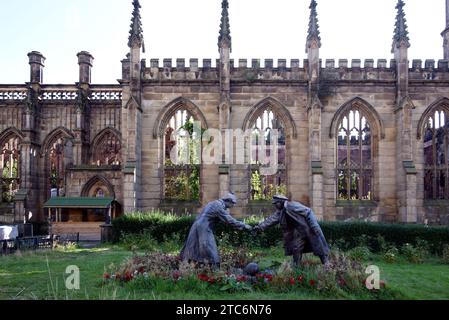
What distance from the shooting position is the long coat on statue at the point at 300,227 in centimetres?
889

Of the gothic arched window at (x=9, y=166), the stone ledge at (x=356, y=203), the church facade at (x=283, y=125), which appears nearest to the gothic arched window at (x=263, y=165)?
the church facade at (x=283, y=125)

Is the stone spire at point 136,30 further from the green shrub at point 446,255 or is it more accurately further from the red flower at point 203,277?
the green shrub at point 446,255

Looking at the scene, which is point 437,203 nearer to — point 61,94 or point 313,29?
point 313,29


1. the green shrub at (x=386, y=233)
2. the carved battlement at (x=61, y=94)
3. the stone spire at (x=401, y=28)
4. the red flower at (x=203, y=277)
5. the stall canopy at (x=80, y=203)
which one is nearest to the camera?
the red flower at (x=203, y=277)

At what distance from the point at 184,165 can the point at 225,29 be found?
7.33 m

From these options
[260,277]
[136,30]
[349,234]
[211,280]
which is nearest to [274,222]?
[260,277]

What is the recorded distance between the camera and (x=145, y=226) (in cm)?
1633

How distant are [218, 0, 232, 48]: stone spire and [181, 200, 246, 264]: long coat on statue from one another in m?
13.1

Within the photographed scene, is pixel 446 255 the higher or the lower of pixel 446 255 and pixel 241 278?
the lower

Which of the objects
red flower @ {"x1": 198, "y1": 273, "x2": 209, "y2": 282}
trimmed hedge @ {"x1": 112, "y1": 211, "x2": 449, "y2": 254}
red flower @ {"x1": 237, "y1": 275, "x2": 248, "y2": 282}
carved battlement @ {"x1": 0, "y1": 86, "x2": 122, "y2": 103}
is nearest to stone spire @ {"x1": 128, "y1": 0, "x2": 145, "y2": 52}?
carved battlement @ {"x1": 0, "y1": 86, "x2": 122, "y2": 103}

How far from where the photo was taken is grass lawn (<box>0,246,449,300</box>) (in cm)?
748

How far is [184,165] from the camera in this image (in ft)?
68.4

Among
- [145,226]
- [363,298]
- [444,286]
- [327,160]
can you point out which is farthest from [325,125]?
[363,298]

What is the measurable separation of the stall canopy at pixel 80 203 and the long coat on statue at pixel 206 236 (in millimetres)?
11699
